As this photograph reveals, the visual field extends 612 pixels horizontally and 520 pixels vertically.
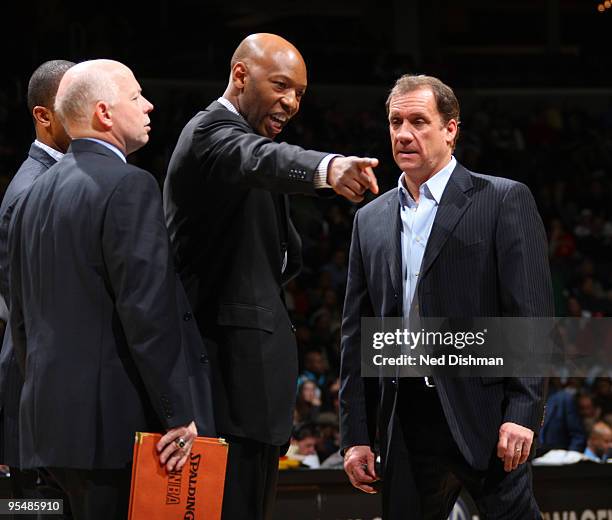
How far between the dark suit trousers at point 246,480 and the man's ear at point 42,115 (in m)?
1.17

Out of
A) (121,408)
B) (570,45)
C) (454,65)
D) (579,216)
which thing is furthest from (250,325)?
(570,45)

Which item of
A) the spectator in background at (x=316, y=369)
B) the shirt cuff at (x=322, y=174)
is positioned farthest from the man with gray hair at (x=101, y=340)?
the spectator in background at (x=316, y=369)

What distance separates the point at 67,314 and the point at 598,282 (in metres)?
8.82

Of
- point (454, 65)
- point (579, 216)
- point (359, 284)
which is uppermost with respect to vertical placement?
point (454, 65)

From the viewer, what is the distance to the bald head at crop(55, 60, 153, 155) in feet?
8.42

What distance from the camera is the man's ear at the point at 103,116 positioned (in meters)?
2.57

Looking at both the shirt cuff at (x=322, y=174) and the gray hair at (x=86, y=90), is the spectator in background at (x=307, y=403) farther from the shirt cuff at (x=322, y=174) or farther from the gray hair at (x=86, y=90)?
the shirt cuff at (x=322, y=174)

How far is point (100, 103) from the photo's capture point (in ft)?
8.43

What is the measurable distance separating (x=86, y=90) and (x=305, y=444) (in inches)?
177

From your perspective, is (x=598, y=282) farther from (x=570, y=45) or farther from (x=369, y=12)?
(x=570, y=45)

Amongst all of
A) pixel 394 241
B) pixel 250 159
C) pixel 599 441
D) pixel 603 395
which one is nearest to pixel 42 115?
pixel 250 159

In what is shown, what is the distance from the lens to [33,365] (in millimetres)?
2486

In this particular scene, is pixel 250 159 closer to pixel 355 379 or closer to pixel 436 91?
pixel 436 91

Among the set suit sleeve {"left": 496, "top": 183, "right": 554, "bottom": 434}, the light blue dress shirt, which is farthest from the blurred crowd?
suit sleeve {"left": 496, "top": 183, "right": 554, "bottom": 434}
